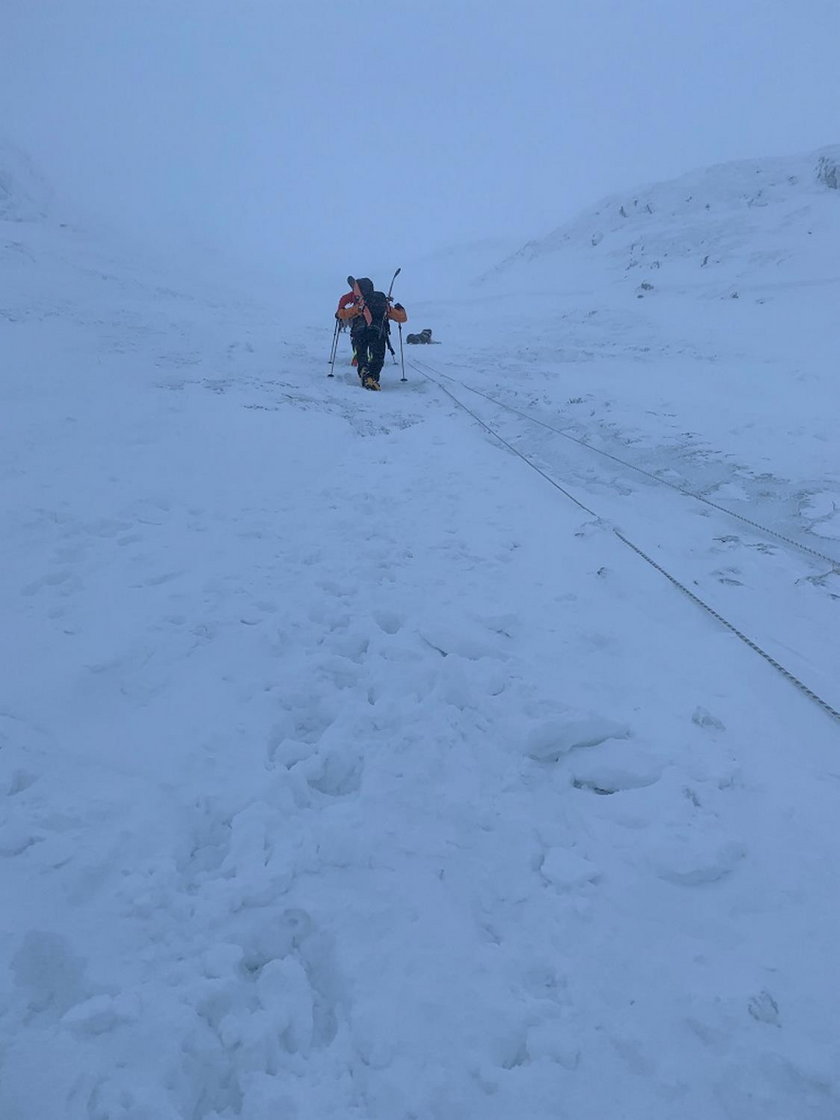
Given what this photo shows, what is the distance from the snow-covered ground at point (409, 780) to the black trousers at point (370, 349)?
5.18 m

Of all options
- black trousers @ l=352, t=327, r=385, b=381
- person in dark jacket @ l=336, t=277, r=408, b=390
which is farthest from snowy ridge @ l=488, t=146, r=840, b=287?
black trousers @ l=352, t=327, r=385, b=381

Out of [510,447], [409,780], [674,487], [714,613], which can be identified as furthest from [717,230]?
[409,780]

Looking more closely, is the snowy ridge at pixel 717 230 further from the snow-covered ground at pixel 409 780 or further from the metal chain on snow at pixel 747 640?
the snow-covered ground at pixel 409 780

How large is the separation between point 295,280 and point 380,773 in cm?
4846

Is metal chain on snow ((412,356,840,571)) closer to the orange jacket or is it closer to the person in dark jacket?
the person in dark jacket

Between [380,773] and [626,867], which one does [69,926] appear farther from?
[626,867]

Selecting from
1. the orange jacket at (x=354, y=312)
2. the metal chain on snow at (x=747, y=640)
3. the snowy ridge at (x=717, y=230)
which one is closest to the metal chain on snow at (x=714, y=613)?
the metal chain on snow at (x=747, y=640)

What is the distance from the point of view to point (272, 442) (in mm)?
7543

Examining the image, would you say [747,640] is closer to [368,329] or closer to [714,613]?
[714,613]

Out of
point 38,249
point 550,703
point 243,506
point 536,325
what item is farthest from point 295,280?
point 550,703

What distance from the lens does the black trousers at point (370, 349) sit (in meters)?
12.0

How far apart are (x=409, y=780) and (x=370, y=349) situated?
35.0 feet

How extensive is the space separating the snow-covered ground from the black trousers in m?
5.18

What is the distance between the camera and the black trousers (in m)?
12.0
